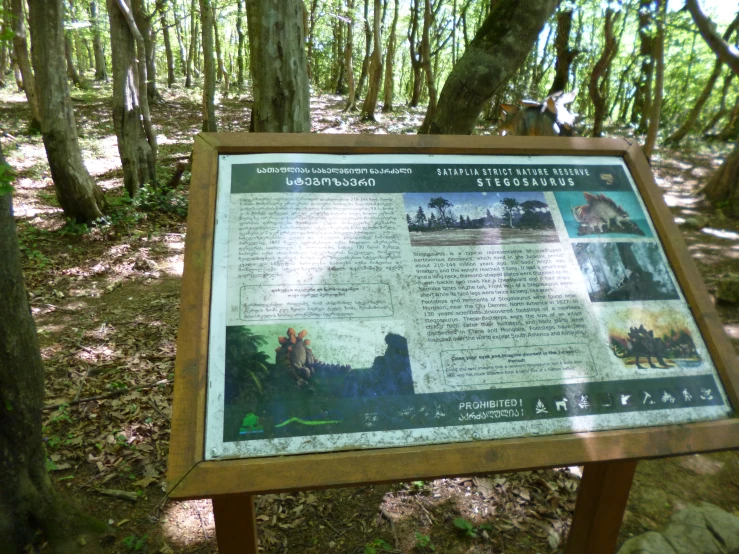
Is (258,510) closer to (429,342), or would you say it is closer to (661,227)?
(429,342)

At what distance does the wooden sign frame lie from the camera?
150cm

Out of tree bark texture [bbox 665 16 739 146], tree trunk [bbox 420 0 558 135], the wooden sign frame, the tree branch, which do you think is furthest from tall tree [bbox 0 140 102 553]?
tree bark texture [bbox 665 16 739 146]

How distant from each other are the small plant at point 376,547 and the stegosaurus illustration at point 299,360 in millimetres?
1610

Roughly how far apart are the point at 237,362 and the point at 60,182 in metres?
6.50

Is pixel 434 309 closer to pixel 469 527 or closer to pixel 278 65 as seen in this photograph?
pixel 469 527

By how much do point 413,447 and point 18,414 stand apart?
182 centimetres

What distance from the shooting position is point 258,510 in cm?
303

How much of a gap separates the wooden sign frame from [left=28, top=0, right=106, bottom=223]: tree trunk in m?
5.71

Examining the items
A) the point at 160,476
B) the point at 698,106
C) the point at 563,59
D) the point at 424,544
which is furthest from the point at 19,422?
the point at 698,106

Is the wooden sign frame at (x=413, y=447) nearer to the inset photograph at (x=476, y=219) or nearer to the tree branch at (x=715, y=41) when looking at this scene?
the inset photograph at (x=476, y=219)

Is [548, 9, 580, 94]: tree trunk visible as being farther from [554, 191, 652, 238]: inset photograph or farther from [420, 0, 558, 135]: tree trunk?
[554, 191, 652, 238]: inset photograph

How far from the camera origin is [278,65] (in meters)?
3.09

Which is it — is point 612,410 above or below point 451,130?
below

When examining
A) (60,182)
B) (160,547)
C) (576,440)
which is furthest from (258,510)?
(60,182)
